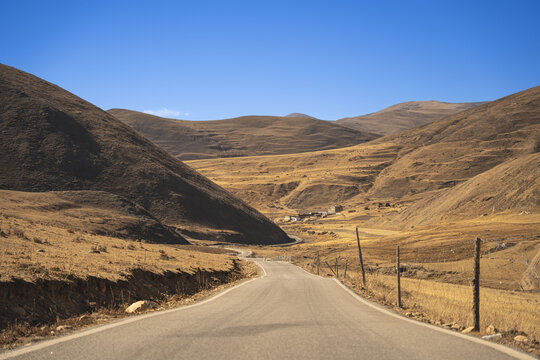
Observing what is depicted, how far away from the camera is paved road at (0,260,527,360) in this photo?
5820 mm

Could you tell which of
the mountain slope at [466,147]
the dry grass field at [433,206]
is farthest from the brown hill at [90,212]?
the mountain slope at [466,147]

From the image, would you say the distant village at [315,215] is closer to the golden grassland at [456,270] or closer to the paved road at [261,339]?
the golden grassland at [456,270]

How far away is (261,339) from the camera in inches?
268

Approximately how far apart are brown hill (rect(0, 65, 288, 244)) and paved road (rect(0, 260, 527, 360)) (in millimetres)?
56334

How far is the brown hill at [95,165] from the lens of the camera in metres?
62.9

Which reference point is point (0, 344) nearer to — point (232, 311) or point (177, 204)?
point (232, 311)

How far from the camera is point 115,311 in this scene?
1034 centimetres

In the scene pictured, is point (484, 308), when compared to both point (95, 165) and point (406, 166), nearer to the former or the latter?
point (95, 165)

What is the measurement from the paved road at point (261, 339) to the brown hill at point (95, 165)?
5633cm

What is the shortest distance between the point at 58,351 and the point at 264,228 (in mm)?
74271

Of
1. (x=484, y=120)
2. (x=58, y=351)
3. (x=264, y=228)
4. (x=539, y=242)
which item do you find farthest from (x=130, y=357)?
(x=484, y=120)

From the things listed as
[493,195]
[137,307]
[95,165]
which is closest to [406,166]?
[493,195]

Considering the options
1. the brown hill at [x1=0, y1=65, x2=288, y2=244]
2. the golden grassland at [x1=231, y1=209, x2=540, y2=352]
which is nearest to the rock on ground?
the golden grassland at [x1=231, y1=209, x2=540, y2=352]

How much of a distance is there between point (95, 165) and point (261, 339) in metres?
67.6
